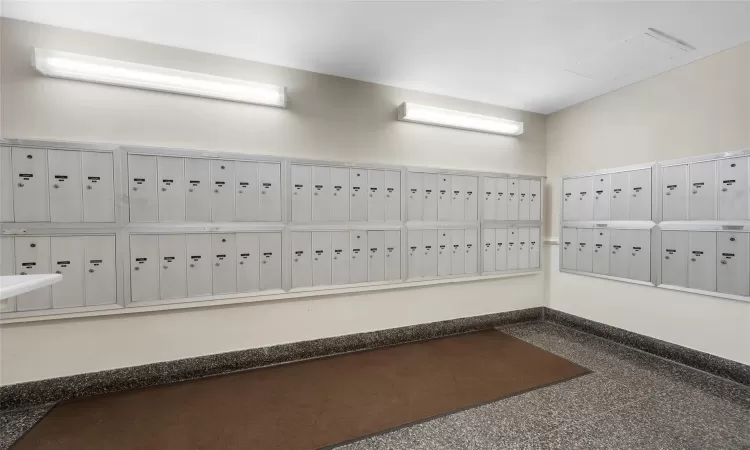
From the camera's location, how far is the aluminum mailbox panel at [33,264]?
6.36ft

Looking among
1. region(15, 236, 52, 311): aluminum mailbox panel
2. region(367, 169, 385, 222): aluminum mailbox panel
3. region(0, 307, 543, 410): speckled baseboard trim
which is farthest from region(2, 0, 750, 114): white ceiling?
region(0, 307, 543, 410): speckled baseboard trim

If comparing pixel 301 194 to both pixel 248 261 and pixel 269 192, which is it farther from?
pixel 248 261

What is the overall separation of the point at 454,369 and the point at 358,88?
99.5 inches

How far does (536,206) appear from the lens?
11.7 feet

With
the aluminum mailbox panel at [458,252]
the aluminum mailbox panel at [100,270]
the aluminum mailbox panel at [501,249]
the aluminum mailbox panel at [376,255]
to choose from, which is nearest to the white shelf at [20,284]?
the aluminum mailbox panel at [100,270]

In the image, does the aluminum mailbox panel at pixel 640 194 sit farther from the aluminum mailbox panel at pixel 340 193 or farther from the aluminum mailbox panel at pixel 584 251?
the aluminum mailbox panel at pixel 340 193

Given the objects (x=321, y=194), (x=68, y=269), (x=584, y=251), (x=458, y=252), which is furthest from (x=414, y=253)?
(x=68, y=269)

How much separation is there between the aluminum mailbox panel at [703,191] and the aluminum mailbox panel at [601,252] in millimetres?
681

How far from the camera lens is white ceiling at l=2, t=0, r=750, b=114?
186 cm

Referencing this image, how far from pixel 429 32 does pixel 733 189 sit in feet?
8.13

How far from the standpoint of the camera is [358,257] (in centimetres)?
277

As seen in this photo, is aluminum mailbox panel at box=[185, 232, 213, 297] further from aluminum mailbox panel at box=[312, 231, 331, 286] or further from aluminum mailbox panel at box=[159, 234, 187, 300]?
aluminum mailbox panel at box=[312, 231, 331, 286]

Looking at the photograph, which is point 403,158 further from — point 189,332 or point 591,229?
point 189,332

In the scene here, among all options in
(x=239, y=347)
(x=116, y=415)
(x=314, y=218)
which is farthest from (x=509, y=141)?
(x=116, y=415)
